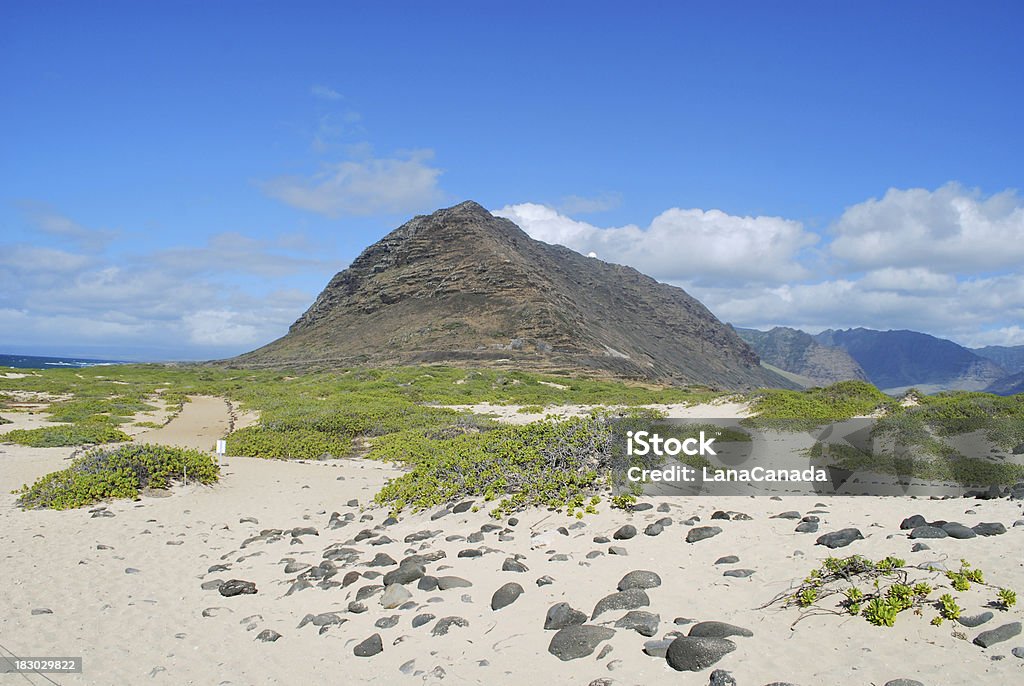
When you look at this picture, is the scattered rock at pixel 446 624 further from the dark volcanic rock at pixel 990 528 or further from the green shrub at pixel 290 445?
the green shrub at pixel 290 445

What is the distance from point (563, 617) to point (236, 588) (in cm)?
512

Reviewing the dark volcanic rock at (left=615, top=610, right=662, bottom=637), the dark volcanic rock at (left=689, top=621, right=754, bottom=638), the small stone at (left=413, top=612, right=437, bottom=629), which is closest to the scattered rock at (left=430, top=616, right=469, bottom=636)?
the small stone at (left=413, top=612, right=437, bottom=629)

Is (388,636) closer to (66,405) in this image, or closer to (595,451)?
(595,451)

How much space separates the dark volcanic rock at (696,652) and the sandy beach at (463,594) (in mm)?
82

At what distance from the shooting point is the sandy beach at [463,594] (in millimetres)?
5195

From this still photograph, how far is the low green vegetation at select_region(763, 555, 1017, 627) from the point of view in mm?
5266

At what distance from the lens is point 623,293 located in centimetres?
16038

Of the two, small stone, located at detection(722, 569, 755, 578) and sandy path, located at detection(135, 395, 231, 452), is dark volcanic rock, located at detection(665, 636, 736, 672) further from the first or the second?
sandy path, located at detection(135, 395, 231, 452)

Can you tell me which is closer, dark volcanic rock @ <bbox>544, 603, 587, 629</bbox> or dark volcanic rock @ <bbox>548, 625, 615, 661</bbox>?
dark volcanic rock @ <bbox>548, 625, 615, 661</bbox>

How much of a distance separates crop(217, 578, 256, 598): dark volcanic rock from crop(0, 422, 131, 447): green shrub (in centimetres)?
1674

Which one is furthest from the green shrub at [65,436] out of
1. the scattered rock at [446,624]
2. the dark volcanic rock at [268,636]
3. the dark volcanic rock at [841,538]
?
the dark volcanic rock at [841,538]

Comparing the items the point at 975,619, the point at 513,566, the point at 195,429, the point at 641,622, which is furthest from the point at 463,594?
the point at 195,429

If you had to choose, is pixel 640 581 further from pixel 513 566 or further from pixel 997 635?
pixel 997 635

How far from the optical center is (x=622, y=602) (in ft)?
21.6
